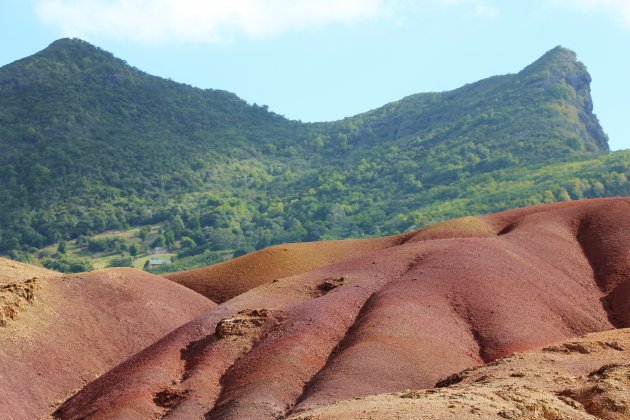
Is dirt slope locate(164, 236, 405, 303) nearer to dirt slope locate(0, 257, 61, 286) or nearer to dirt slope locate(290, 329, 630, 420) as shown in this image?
dirt slope locate(0, 257, 61, 286)

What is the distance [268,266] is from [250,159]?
332ft

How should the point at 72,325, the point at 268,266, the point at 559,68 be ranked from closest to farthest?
the point at 72,325
the point at 268,266
the point at 559,68

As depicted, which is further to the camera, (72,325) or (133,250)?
(133,250)

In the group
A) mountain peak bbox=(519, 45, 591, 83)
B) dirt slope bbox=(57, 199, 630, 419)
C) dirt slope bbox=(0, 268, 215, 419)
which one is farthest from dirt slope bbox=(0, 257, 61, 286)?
mountain peak bbox=(519, 45, 591, 83)

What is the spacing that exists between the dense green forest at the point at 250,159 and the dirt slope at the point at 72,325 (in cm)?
6085

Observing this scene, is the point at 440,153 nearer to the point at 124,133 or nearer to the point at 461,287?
the point at 124,133

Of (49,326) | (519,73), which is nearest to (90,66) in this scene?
(519,73)

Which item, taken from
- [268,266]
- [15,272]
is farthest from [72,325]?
[268,266]

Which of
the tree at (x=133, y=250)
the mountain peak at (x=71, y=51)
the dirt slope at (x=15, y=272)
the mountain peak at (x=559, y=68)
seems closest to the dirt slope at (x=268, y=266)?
the dirt slope at (x=15, y=272)

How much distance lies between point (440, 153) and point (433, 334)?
113 metres

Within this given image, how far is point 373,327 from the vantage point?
37062 millimetres

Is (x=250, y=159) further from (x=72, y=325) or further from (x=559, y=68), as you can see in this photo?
(x=72, y=325)

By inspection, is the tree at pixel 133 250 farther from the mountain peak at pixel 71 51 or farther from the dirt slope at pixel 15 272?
the dirt slope at pixel 15 272

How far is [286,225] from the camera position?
444 feet
